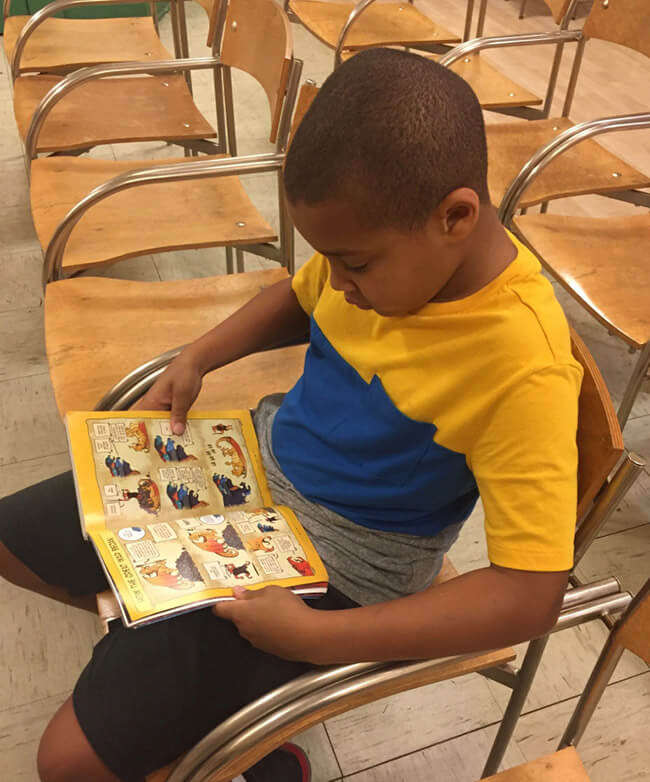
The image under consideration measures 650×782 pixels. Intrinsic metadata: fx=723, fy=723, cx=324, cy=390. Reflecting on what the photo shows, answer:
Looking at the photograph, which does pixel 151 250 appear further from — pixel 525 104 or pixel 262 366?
pixel 525 104

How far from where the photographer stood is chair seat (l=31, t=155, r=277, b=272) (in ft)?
4.55

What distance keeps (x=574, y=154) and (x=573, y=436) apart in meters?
1.36

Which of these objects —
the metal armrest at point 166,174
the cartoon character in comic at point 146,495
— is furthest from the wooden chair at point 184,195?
the cartoon character in comic at point 146,495

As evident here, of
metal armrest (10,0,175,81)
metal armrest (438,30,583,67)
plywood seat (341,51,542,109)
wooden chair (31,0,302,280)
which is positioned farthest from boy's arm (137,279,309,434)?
metal armrest (10,0,175,81)

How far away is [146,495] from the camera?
0.82 m

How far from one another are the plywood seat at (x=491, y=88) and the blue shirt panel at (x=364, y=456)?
134 centimetres

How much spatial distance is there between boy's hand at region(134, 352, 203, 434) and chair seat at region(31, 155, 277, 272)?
50cm

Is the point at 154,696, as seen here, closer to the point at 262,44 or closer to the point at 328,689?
the point at 328,689

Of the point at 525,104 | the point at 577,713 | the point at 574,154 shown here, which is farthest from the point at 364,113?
the point at 525,104

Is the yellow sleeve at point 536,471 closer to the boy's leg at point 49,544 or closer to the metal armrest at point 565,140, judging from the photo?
the boy's leg at point 49,544

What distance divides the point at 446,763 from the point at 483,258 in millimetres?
862

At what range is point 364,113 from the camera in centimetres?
53

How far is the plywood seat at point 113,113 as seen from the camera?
175cm

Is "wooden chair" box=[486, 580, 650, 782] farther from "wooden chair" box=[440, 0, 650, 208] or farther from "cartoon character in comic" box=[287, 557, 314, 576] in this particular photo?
"wooden chair" box=[440, 0, 650, 208]
